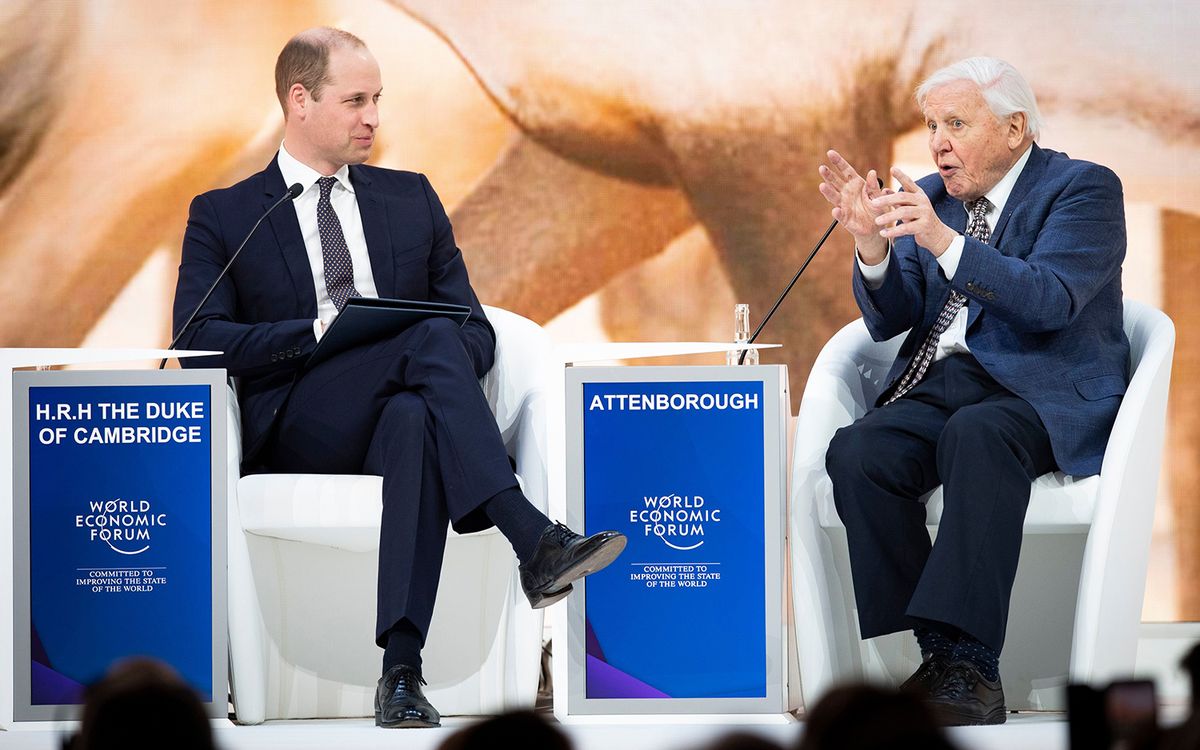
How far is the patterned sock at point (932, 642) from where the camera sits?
248cm

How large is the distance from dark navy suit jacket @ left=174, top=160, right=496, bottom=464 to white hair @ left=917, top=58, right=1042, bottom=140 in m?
1.06

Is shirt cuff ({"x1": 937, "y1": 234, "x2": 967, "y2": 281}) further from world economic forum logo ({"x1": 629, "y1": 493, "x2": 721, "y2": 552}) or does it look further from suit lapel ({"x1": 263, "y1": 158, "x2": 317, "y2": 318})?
suit lapel ({"x1": 263, "y1": 158, "x2": 317, "y2": 318})

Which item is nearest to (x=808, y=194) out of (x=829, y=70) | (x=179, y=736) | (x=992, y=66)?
(x=829, y=70)

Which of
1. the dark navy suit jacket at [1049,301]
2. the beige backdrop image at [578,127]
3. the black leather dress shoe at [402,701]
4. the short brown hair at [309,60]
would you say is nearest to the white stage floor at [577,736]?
the black leather dress shoe at [402,701]

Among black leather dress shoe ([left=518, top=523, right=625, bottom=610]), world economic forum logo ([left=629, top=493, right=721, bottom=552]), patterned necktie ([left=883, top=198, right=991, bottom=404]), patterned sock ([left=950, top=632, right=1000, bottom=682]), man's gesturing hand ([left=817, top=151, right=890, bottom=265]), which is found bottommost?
patterned sock ([left=950, top=632, right=1000, bottom=682])

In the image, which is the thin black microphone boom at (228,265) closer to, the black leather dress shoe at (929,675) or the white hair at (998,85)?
the white hair at (998,85)

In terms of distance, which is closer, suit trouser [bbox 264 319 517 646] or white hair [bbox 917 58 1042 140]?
suit trouser [bbox 264 319 517 646]

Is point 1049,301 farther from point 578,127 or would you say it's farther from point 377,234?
point 578,127

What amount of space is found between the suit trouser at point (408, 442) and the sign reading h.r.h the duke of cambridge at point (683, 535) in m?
0.21

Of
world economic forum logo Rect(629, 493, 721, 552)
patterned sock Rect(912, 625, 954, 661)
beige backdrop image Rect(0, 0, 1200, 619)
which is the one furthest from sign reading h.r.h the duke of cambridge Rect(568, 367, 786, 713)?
beige backdrop image Rect(0, 0, 1200, 619)

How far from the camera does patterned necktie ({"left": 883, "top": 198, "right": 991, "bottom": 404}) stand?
2.86m

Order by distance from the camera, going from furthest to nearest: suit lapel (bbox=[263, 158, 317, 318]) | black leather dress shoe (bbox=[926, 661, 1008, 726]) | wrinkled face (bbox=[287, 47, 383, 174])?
wrinkled face (bbox=[287, 47, 383, 174]) < suit lapel (bbox=[263, 158, 317, 318]) < black leather dress shoe (bbox=[926, 661, 1008, 726])

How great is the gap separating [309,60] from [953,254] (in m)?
1.47

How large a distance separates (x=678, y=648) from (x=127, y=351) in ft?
3.88
